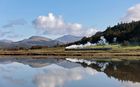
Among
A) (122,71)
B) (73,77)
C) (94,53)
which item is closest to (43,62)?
(122,71)

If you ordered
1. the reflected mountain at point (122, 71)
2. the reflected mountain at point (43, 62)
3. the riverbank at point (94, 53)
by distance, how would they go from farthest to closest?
1. the riverbank at point (94, 53)
2. the reflected mountain at point (43, 62)
3. the reflected mountain at point (122, 71)

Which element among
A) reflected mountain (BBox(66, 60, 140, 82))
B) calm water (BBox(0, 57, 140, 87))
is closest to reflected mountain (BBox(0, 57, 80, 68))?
reflected mountain (BBox(66, 60, 140, 82))

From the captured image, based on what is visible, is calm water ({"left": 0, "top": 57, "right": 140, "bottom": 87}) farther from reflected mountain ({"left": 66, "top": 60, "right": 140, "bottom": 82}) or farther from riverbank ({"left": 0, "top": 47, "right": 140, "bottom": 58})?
riverbank ({"left": 0, "top": 47, "right": 140, "bottom": 58})

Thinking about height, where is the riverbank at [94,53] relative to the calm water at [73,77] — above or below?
above

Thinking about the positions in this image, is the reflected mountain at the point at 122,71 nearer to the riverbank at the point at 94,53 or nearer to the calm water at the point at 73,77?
the calm water at the point at 73,77

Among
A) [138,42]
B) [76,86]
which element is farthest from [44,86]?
[138,42]

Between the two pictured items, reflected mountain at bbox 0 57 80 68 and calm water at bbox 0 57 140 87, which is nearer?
calm water at bbox 0 57 140 87

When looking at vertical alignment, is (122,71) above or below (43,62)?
below

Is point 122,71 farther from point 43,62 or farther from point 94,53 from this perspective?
point 94,53

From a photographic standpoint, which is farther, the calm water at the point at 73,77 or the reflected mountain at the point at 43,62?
the reflected mountain at the point at 43,62

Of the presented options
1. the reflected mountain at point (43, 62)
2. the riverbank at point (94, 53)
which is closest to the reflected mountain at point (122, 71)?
the reflected mountain at point (43, 62)

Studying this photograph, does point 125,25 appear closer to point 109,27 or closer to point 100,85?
point 109,27

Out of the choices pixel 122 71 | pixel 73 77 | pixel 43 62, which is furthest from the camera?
pixel 43 62

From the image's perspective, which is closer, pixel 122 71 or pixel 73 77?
pixel 73 77
